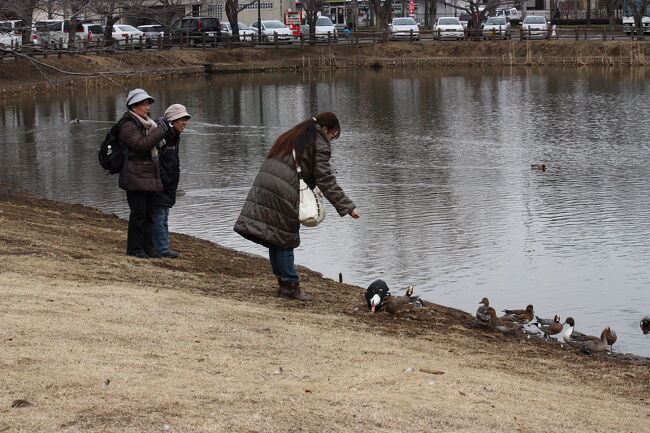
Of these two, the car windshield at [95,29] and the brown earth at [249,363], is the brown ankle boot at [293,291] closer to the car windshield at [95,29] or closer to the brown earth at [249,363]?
the brown earth at [249,363]

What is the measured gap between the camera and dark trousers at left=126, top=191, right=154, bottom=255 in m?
10.3

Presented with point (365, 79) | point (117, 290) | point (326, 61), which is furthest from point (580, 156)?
point (326, 61)

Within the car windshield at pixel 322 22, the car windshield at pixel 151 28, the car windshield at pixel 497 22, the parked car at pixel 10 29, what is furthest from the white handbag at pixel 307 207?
the car windshield at pixel 151 28

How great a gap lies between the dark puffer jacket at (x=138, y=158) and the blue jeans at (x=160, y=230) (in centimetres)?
47

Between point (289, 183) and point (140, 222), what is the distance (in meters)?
2.47

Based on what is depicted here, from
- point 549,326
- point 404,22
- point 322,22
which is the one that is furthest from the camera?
point 322,22

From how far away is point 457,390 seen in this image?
666 cm

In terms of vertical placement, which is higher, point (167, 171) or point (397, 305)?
point (167, 171)

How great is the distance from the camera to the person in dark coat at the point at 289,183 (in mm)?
8547

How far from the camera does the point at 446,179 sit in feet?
68.2

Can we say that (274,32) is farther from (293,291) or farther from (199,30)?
(293,291)

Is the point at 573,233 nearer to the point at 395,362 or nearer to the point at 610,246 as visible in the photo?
the point at 610,246

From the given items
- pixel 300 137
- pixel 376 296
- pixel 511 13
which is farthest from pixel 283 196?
pixel 511 13

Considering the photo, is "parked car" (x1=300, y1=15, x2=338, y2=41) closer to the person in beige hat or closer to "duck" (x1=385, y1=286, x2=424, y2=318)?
the person in beige hat
